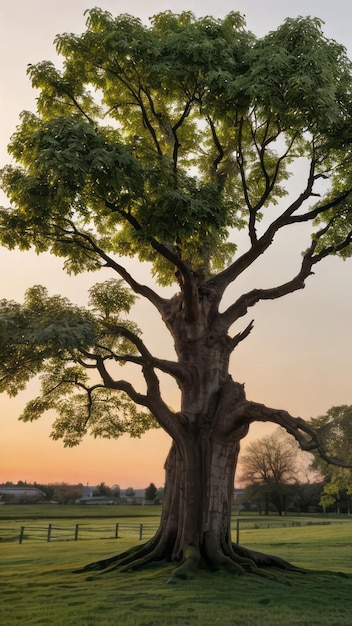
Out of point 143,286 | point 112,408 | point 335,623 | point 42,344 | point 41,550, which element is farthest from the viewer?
point 41,550

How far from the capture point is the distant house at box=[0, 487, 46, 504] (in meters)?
110

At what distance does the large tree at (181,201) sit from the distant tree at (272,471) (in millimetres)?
71484

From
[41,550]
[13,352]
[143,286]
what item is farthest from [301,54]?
[41,550]

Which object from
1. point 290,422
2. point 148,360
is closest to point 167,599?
point 290,422

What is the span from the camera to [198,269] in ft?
67.2

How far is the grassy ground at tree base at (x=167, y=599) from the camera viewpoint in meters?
11.3

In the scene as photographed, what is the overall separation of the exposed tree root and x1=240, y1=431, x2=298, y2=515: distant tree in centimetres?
7248

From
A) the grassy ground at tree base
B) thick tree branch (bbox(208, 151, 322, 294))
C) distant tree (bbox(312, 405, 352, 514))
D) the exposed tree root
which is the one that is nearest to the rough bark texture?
the exposed tree root

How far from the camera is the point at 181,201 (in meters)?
14.1

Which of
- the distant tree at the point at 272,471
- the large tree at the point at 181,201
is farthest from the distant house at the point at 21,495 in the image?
the large tree at the point at 181,201

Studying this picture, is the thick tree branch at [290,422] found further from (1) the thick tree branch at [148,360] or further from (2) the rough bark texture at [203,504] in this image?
(1) the thick tree branch at [148,360]

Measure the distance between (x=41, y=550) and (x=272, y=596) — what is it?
58.8 ft

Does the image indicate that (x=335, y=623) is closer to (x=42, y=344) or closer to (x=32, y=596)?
(x=32, y=596)

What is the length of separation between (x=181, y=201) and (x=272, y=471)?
8154cm
